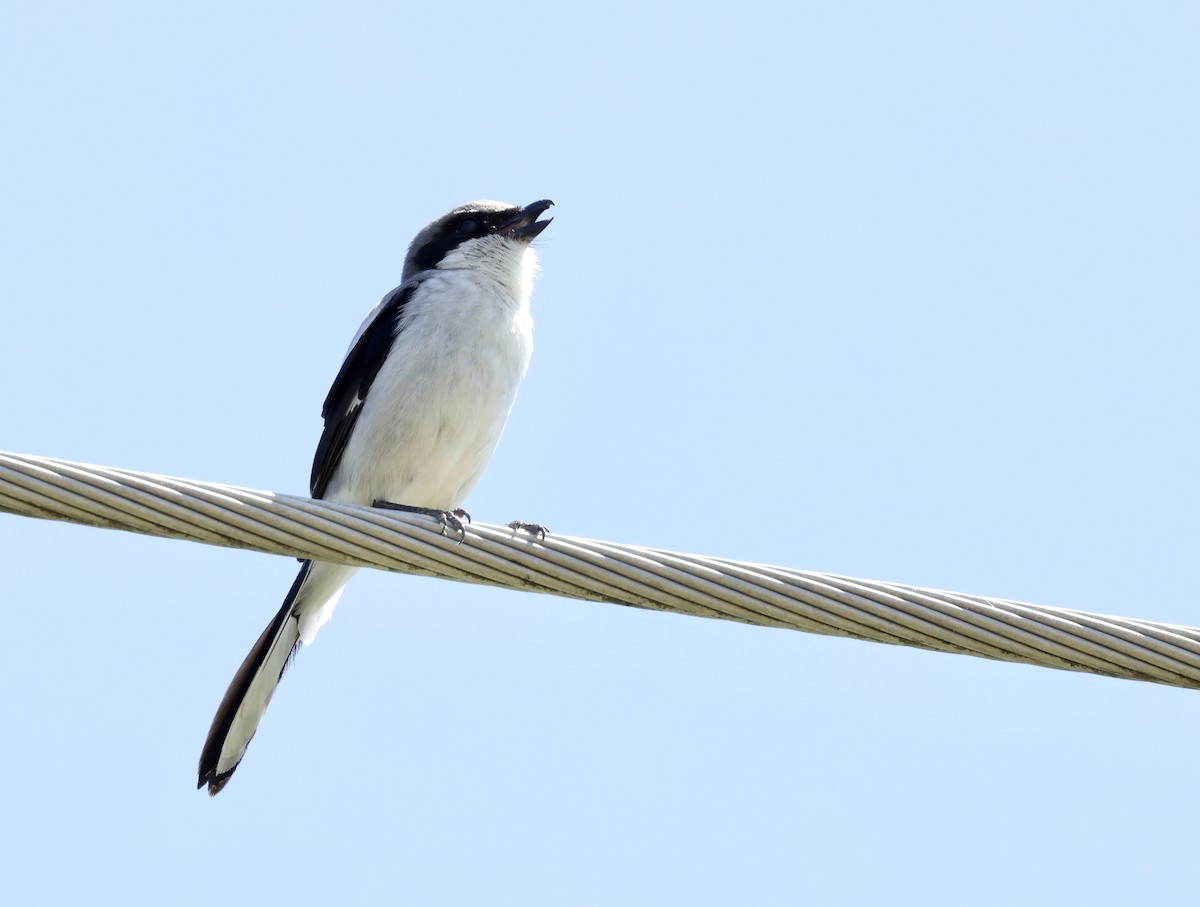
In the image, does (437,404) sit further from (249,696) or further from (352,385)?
(249,696)

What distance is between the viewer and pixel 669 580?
140 inches

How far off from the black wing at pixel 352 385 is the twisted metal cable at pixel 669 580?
2.57 metres

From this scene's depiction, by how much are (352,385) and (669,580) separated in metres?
3.08

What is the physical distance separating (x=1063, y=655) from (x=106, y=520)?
2.28 m

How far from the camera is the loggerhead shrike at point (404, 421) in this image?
586 centimetres

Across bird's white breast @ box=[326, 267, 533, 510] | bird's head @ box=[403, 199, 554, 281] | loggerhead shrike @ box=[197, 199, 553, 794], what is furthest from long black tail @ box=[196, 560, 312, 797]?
bird's head @ box=[403, 199, 554, 281]

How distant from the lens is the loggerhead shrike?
5855mm

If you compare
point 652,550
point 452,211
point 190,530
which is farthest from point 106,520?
point 452,211

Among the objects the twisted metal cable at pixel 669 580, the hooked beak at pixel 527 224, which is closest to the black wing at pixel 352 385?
the hooked beak at pixel 527 224

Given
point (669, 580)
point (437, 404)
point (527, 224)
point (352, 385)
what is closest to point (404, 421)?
point (437, 404)

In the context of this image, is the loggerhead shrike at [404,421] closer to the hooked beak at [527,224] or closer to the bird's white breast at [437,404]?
the bird's white breast at [437,404]

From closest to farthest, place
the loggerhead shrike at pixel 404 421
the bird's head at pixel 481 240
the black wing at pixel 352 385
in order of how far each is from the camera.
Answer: the loggerhead shrike at pixel 404 421, the black wing at pixel 352 385, the bird's head at pixel 481 240

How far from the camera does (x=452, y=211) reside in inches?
286

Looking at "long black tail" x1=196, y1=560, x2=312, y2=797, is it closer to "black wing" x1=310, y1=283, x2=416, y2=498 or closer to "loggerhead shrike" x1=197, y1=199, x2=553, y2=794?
"loggerhead shrike" x1=197, y1=199, x2=553, y2=794
